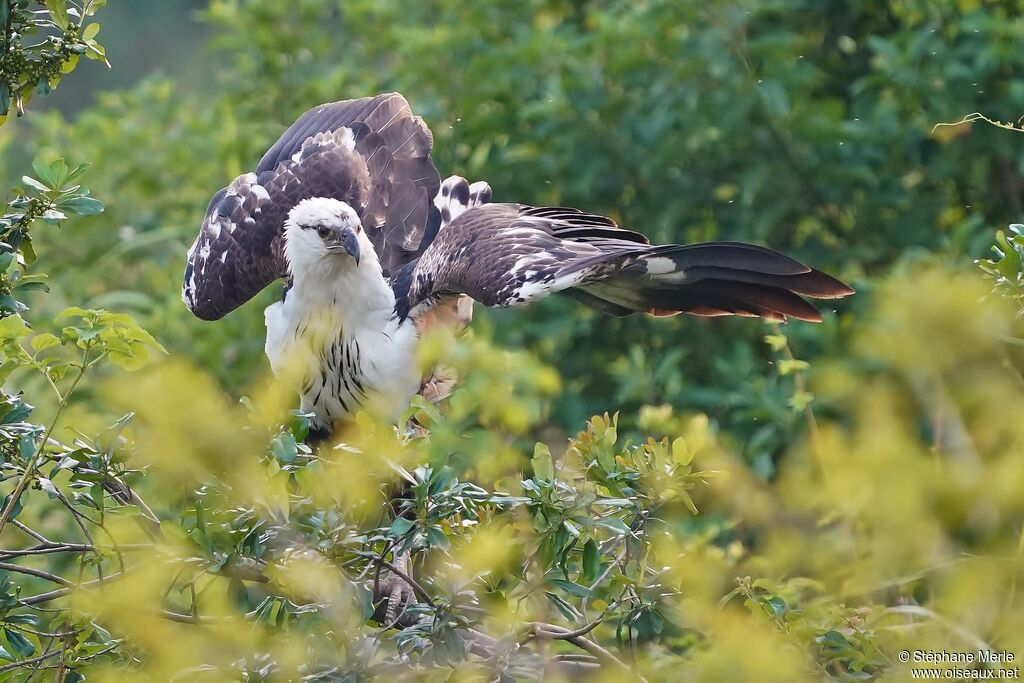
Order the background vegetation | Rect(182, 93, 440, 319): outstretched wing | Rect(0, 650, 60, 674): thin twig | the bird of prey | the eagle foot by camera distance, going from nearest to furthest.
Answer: the background vegetation → Rect(0, 650, 60, 674): thin twig → the eagle foot → the bird of prey → Rect(182, 93, 440, 319): outstretched wing

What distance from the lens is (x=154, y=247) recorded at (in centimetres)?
696

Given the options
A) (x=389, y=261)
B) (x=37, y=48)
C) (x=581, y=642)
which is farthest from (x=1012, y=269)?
(x=389, y=261)

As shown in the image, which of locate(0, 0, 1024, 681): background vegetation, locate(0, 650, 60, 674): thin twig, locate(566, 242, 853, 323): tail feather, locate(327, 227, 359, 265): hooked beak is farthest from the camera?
locate(327, 227, 359, 265): hooked beak

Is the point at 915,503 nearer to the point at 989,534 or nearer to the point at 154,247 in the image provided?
the point at 989,534

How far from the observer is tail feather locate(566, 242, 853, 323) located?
324 centimetres

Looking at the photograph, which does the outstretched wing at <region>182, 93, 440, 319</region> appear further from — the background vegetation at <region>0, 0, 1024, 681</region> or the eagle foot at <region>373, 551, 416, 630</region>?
the eagle foot at <region>373, 551, 416, 630</region>

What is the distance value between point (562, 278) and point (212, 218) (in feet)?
5.07

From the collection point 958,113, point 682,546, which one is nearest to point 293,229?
point 682,546

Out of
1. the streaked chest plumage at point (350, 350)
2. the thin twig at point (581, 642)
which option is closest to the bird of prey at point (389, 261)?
the streaked chest plumage at point (350, 350)

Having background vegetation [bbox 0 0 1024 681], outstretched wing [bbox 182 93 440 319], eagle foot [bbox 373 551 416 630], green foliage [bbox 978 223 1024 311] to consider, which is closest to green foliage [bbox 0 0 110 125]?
background vegetation [bbox 0 0 1024 681]

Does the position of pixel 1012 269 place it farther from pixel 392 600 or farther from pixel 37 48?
pixel 37 48

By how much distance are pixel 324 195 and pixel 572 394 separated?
161 cm

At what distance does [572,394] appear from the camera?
18.1 feet

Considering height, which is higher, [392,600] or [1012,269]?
[1012,269]
